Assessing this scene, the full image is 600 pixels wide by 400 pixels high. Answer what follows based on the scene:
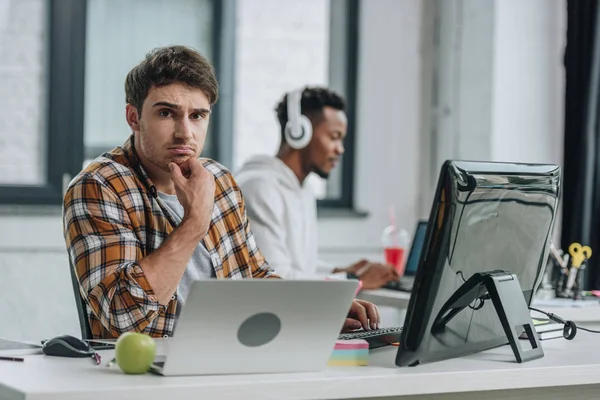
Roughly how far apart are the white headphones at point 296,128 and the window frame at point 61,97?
2.71ft

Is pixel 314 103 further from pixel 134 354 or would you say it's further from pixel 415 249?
pixel 134 354

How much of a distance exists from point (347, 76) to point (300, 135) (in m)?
0.89

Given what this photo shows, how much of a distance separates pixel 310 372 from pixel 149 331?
0.68 m

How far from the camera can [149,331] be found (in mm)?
2082

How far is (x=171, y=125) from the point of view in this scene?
2.16 metres

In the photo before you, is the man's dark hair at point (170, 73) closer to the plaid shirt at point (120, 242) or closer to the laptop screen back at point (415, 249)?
the plaid shirt at point (120, 242)

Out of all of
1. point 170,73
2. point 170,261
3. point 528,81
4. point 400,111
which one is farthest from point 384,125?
point 170,261

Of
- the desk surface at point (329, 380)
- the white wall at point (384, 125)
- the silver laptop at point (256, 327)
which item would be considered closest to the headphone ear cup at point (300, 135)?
the white wall at point (384, 125)

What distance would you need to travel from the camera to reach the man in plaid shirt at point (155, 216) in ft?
6.34

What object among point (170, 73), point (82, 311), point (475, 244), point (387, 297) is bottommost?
point (387, 297)

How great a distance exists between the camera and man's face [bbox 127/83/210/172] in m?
2.14

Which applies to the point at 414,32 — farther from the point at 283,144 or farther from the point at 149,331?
the point at 149,331

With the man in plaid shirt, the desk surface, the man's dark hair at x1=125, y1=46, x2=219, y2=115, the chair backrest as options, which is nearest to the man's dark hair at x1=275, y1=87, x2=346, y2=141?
the man in plaid shirt

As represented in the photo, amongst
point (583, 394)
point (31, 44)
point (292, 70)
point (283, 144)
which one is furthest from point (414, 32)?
point (583, 394)
